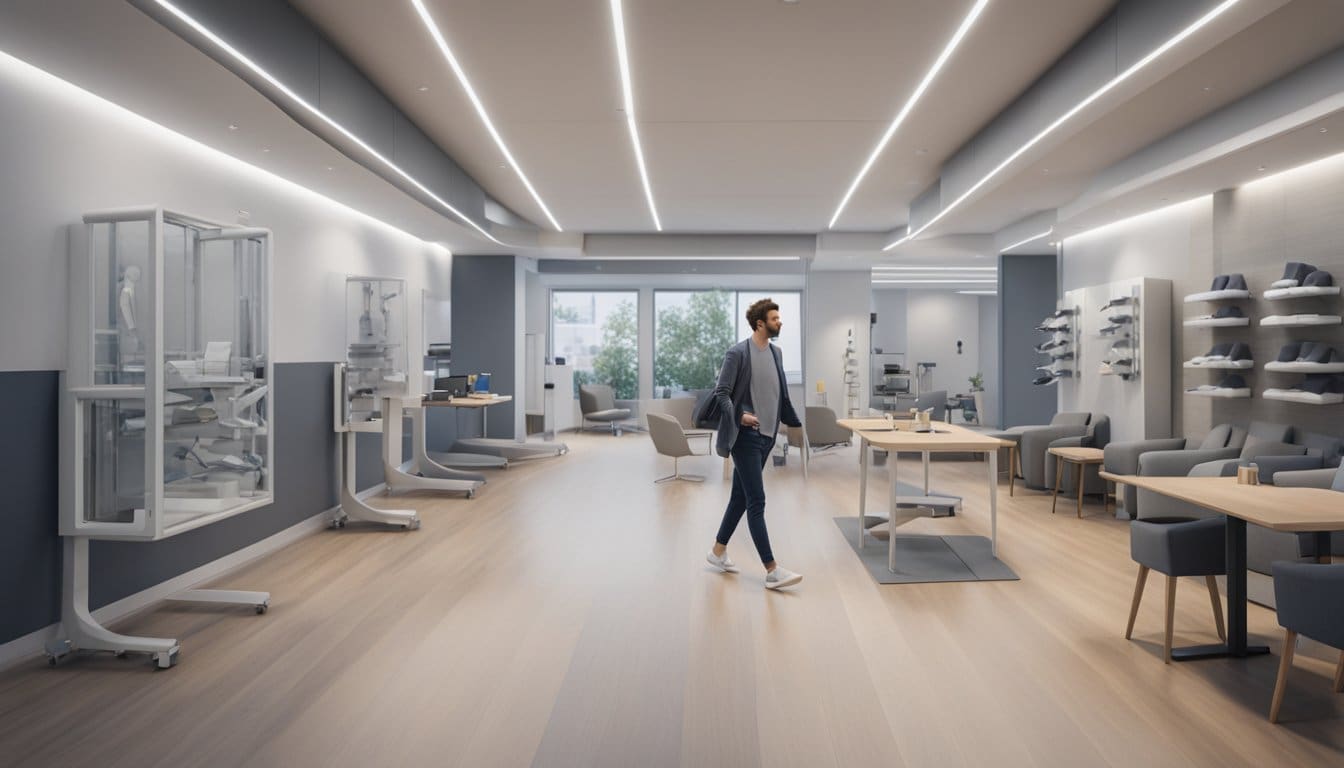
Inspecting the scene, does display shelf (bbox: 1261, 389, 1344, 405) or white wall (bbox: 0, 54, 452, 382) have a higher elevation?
white wall (bbox: 0, 54, 452, 382)

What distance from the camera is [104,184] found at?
171 inches

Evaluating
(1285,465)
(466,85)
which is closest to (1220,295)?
(1285,465)

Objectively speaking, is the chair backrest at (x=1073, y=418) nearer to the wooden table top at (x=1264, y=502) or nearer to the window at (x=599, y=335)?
the wooden table top at (x=1264, y=502)

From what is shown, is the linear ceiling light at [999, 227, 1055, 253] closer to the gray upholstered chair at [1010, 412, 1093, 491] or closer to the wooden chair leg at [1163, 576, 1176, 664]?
the gray upholstered chair at [1010, 412, 1093, 491]

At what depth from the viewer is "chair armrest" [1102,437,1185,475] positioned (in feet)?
23.0

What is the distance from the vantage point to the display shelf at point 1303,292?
18.6 ft

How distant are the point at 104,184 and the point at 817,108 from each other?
15.9 ft

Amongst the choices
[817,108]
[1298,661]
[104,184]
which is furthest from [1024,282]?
[104,184]

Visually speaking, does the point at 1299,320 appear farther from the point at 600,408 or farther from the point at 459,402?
the point at 600,408

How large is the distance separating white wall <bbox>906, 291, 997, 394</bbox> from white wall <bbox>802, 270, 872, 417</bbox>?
520cm

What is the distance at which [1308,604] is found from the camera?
9.50 ft

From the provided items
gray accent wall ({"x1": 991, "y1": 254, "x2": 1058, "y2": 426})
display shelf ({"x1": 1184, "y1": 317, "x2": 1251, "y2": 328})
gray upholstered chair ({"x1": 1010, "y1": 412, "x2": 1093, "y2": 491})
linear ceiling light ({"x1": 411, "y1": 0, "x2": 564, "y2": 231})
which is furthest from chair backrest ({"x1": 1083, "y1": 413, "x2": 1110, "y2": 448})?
linear ceiling light ({"x1": 411, "y1": 0, "x2": 564, "y2": 231})

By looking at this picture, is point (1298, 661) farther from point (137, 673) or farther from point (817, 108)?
point (137, 673)

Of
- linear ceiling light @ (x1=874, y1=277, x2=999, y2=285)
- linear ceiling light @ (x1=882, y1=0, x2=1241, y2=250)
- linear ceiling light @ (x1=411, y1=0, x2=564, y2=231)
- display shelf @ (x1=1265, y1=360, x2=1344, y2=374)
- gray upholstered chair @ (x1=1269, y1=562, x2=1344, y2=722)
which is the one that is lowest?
gray upholstered chair @ (x1=1269, y1=562, x2=1344, y2=722)
